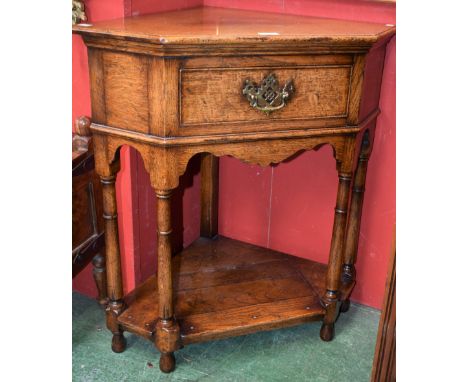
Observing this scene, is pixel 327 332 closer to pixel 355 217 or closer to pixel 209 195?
pixel 355 217

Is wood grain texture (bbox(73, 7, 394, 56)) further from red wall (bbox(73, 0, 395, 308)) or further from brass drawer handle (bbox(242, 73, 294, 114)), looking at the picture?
red wall (bbox(73, 0, 395, 308))

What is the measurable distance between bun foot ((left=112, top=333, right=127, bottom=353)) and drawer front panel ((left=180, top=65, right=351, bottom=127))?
0.93 meters

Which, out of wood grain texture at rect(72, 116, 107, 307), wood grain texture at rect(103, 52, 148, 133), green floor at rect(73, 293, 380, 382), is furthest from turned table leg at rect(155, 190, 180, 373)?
wood grain texture at rect(72, 116, 107, 307)

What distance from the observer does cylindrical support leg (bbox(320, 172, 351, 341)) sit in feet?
6.21

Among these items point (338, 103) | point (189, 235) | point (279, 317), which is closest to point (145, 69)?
point (338, 103)

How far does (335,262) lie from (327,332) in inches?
12.8

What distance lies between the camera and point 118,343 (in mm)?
2064

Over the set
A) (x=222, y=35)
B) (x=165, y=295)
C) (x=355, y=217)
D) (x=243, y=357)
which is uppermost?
(x=222, y=35)

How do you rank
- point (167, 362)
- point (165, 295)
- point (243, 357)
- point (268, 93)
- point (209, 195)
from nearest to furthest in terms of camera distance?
point (268, 93), point (165, 295), point (167, 362), point (243, 357), point (209, 195)

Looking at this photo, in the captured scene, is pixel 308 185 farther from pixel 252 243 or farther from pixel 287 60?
pixel 287 60

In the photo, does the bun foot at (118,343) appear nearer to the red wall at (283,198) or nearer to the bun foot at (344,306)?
the red wall at (283,198)

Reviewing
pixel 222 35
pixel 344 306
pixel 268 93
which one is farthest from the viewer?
pixel 344 306

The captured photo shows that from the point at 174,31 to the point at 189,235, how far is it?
1244mm

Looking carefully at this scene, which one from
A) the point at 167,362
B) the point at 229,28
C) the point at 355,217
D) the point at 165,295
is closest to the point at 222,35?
the point at 229,28
